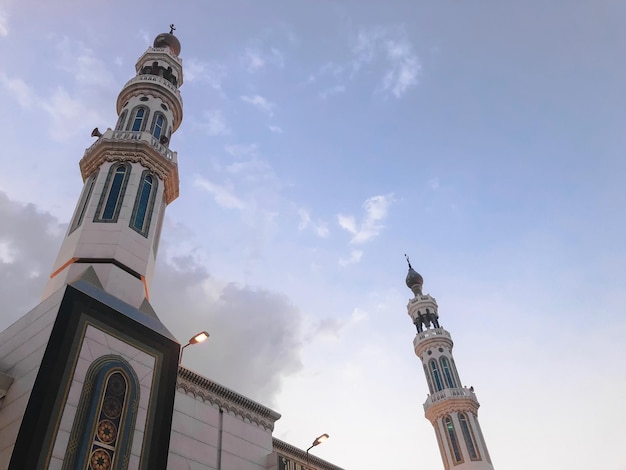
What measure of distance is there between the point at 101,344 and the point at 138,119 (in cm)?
1425

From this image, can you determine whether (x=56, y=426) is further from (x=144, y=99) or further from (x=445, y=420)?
(x=445, y=420)

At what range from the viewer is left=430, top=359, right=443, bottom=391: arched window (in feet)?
159

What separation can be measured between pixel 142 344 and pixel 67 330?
2.76 meters

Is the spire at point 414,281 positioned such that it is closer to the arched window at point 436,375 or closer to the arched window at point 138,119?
the arched window at point 436,375

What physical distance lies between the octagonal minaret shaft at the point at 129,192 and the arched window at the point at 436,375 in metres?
31.8

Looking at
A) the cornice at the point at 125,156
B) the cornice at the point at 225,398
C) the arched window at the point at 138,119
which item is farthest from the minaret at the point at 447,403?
the arched window at the point at 138,119

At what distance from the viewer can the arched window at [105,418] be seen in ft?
49.4

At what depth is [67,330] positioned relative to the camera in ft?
54.7

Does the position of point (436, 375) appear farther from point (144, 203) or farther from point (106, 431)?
point (106, 431)

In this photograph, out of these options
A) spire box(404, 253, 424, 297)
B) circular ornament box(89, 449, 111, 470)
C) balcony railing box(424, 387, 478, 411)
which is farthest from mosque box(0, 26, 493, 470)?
spire box(404, 253, 424, 297)

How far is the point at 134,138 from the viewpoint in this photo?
25781 millimetres

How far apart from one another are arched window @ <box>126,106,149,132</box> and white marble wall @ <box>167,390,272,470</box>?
527 inches

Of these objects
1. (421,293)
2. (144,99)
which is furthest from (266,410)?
(421,293)

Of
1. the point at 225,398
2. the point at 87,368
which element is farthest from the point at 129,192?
the point at 225,398
